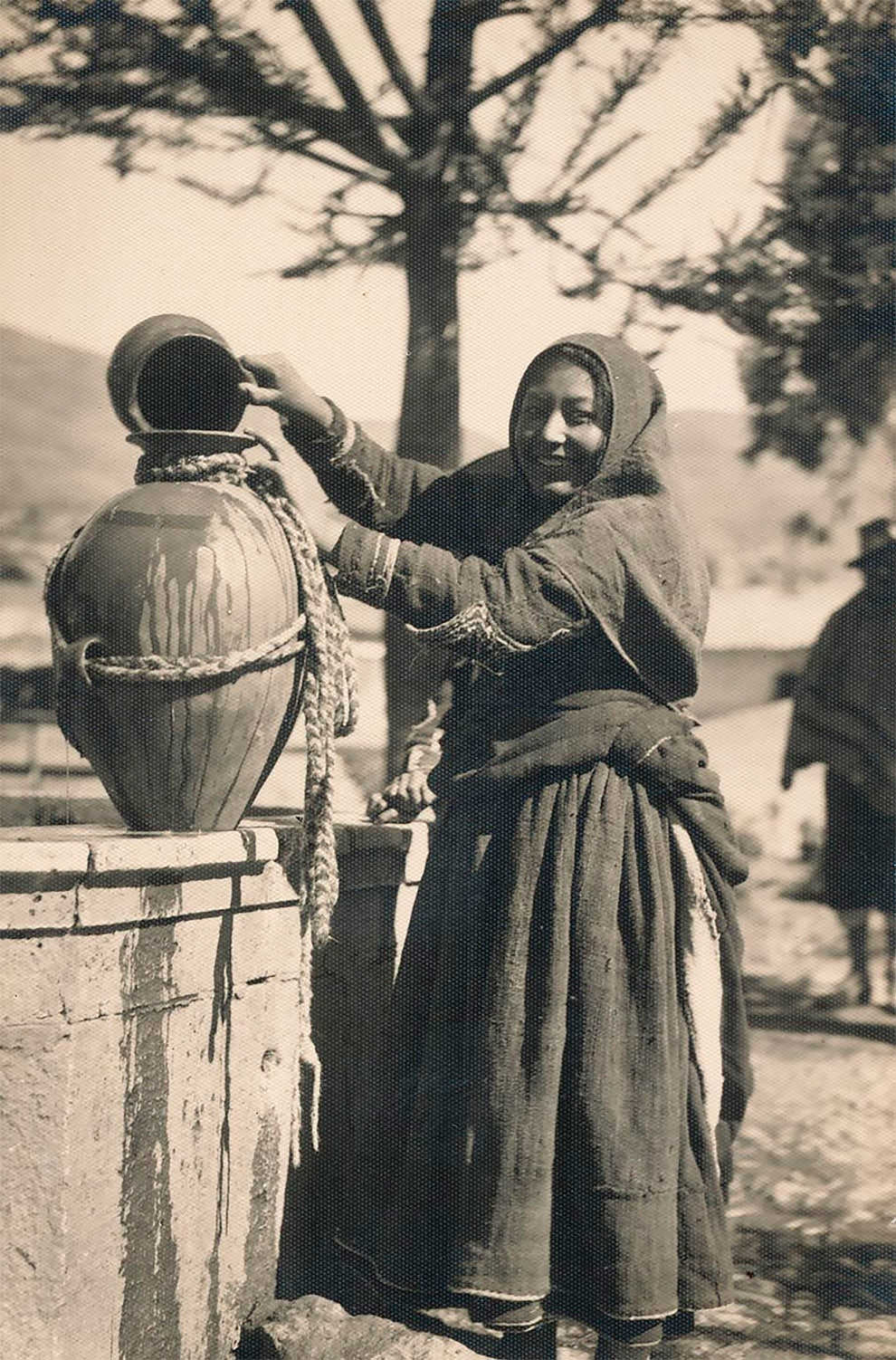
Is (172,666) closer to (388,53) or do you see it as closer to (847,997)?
(388,53)

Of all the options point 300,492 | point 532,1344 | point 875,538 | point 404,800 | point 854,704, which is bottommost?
point 532,1344

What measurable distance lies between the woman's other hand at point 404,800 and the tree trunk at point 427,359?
239cm

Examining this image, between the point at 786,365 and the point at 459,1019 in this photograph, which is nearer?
the point at 459,1019

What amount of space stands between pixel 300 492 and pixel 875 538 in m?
5.00

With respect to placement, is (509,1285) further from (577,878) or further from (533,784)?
(533,784)

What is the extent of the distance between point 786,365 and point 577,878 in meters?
5.64

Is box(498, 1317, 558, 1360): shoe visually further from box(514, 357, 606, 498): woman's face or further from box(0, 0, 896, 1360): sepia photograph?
box(514, 357, 606, 498): woman's face

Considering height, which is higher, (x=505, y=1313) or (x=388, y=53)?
(x=388, y=53)

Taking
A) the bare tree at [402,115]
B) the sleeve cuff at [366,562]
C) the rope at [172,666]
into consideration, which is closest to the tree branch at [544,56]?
the bare tree at [402,115]

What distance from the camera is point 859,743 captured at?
6953 millimetres

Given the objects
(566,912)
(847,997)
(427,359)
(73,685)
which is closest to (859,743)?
(847,997)

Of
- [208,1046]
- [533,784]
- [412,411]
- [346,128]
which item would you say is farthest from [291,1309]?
[346,128]

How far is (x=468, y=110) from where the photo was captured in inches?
238

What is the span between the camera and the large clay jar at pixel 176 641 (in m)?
2.71
